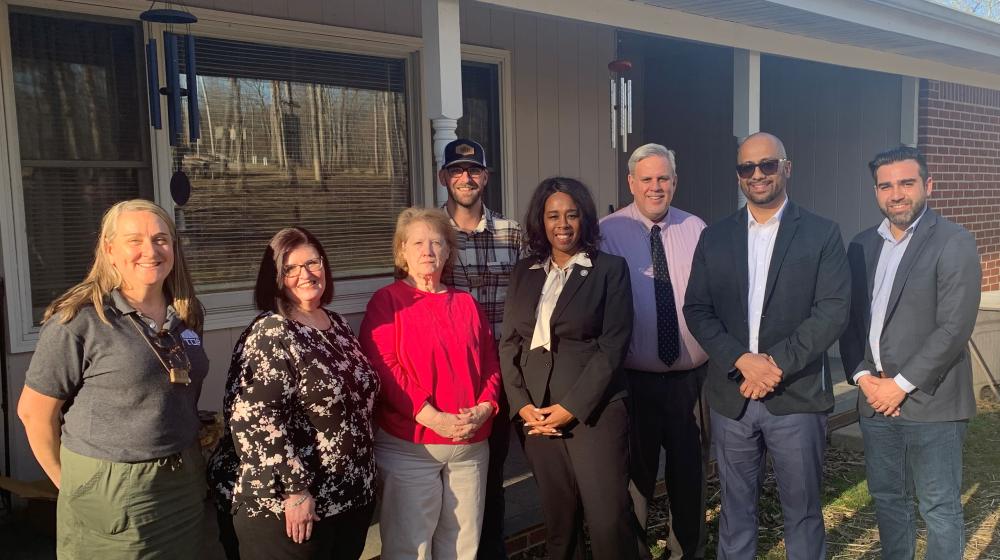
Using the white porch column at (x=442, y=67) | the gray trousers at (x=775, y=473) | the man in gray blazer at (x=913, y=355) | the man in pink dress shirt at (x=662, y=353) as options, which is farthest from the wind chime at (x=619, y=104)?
the gray trousers at (x=775, y=473)

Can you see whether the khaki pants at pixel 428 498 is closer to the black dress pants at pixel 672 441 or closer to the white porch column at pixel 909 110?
the black dress pants at pixel 672 441

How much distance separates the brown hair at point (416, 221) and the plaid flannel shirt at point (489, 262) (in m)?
0.27

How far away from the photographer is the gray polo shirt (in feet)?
6.59

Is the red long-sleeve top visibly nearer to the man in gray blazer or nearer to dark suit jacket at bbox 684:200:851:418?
dark suit jacket at bbox 684:200:851:418

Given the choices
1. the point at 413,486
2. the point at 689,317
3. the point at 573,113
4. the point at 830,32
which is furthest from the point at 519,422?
the point at 830,32

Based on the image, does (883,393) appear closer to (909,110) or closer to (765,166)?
(765,166)

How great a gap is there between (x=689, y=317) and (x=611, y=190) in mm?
3532

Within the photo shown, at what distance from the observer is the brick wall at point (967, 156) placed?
736cm

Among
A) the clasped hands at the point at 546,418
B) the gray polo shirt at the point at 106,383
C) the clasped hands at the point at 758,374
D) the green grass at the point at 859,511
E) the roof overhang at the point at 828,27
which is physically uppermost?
the roof overhang at the point at 828,27

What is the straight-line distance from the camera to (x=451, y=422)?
8.41 ft

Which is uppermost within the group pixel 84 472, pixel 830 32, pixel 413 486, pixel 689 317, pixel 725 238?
pixel 830 32

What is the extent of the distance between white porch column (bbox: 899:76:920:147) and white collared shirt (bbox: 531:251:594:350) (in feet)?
18.6

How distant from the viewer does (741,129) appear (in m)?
5.31

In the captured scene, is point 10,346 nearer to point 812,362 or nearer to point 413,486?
point 413,486
